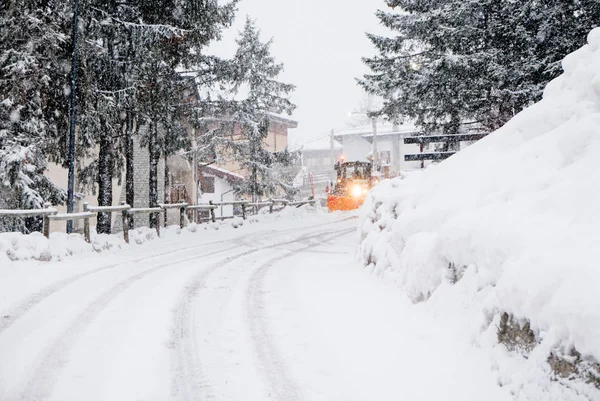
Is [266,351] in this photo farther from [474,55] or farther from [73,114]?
[474,55]

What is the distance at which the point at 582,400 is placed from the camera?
2641mm

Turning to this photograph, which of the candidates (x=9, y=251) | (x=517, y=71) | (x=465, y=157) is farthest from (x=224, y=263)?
(x=517, y=71)

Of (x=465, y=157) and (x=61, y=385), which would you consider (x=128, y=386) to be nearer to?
(x=61, y=385)

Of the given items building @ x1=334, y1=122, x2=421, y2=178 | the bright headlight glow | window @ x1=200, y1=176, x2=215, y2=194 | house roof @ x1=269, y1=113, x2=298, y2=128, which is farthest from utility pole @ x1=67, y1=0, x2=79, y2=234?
building @ x1=334, y1=122, x2=421, y2=178

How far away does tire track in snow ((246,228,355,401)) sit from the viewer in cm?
360

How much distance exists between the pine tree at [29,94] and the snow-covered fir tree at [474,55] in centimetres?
1055

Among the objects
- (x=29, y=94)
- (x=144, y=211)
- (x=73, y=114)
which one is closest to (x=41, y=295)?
(x=73, y=114)

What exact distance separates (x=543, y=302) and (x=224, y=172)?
103 feet

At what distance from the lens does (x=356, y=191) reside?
994 inches

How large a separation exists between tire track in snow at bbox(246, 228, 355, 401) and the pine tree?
767 centimetres

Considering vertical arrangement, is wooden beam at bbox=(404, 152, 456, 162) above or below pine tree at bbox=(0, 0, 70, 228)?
below

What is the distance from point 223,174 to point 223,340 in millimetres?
29704

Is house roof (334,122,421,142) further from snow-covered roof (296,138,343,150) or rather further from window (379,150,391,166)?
snow-covered roof (296,138,343,150)

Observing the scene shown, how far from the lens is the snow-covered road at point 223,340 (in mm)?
3596
